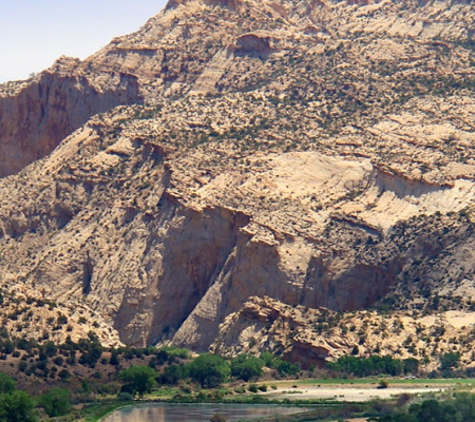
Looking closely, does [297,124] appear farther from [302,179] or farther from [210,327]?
[210,327]

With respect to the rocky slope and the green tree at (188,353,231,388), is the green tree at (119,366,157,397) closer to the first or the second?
the green tree at (188,353,231,388)

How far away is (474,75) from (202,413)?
66216 mm

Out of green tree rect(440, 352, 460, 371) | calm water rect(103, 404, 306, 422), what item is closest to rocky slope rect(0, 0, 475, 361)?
green tree rect(440, 352, 460, 371)

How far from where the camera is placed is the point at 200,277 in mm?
146250

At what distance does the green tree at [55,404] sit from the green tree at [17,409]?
536 centimetres

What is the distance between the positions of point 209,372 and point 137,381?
6.74 m

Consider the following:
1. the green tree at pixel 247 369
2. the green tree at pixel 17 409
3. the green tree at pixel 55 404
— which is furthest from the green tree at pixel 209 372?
the green tree at pixel 17 409

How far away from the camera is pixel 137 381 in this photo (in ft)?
394

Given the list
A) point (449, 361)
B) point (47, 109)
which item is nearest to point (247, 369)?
point (449, 361)

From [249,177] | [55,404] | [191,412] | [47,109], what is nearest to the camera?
[55,404]

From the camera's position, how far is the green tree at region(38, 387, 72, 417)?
107750 millimetres

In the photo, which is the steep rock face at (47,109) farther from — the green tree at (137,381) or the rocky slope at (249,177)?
the green tree at (137,381)

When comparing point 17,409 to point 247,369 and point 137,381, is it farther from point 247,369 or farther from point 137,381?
point 247,369

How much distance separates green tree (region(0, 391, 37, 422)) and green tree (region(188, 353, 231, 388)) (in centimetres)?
2387
